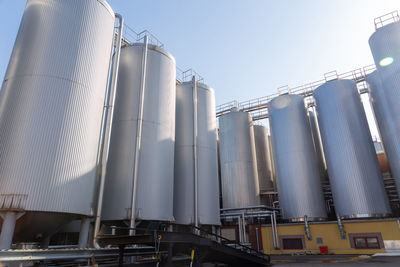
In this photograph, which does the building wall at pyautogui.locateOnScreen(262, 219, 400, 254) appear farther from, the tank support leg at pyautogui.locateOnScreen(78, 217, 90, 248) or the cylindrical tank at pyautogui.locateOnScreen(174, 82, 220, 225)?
the tank support leg at pyautogui.locateOnScreen(78, 217, 90, 248)

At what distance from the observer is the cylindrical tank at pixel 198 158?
18828mm

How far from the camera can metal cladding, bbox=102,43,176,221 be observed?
14586 mm

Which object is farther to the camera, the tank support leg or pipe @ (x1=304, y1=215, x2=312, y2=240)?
pipe @ (x1=304, y1=215, x2=312, y2=240)

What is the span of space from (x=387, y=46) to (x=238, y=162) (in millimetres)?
16459

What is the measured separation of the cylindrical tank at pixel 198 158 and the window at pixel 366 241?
412 inches

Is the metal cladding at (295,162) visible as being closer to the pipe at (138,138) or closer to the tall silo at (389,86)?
the tall silo at (389,86)

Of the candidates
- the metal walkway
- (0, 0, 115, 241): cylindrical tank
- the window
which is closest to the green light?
the window

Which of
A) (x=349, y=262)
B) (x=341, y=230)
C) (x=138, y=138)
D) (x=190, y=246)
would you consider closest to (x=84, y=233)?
(x=190, y=246)

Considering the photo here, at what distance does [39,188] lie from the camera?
10305 mm

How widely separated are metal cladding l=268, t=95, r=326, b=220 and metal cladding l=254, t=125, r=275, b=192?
5514mm

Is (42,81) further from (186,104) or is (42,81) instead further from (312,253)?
(312,253)

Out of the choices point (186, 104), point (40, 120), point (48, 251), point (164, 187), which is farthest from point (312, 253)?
point (40, 120)

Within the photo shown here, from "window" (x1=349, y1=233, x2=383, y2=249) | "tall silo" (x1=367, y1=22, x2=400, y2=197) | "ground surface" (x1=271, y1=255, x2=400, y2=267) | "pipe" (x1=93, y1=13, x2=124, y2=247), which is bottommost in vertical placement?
"ground surface" (x1=271, y1=255, x2=400, y2=267)

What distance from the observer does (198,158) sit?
20500mm
